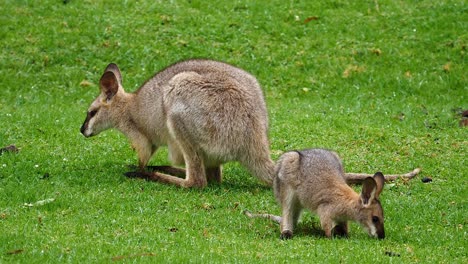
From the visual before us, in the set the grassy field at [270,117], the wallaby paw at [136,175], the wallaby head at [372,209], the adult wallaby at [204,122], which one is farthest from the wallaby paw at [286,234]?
the wallaby paw at [136,175]

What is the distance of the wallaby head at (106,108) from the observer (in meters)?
10.9

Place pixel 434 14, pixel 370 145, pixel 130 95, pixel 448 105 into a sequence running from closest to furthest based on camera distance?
pixel 130 95 → pixel 370 145 → pixel 448 105 → pixel 434 14

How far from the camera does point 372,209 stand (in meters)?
7.95

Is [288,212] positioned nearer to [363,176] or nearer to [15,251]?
[363,176]

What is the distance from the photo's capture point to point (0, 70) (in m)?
15.4

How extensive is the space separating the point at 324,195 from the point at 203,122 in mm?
2172

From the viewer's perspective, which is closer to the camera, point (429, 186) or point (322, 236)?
point (322, 236)

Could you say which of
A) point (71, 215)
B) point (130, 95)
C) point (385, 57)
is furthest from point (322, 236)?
point (385, 57)

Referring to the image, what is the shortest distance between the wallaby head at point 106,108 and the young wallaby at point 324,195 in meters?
3.03

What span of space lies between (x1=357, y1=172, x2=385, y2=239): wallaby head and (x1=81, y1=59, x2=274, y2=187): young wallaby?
2.11 m

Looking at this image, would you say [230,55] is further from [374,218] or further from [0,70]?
[374,218]

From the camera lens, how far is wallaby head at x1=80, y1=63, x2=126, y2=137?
430 inches

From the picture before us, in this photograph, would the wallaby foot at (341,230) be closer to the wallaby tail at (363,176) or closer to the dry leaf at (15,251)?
the wallaby tail at (363,176)

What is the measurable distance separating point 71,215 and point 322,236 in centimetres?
246
